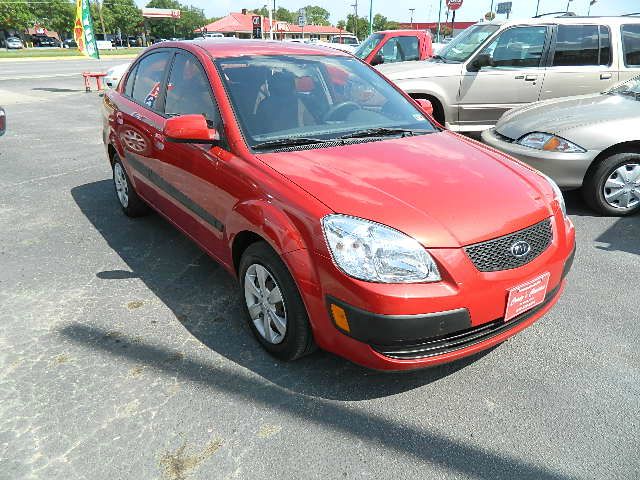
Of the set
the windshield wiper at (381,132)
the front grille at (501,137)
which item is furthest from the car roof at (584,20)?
the windshield wiper at (381,132)

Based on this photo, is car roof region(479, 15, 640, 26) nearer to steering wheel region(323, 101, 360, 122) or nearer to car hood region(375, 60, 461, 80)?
car hood region(375, 60, 461, 80)

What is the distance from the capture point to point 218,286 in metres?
3.45

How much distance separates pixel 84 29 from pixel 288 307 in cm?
1551

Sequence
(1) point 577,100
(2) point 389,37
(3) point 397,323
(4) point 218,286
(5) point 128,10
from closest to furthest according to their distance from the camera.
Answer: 1. (3) point 397,323
2. (4) point 218,286
3. (1) point 577,100
4. (2) point 389,37
5. (5) point 128,10

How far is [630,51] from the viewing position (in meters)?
6.43

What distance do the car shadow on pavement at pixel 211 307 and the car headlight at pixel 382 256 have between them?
0.71 m

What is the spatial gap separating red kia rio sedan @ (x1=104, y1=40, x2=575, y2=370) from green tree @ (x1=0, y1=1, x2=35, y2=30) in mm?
72366

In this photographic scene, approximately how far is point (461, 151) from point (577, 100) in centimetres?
323

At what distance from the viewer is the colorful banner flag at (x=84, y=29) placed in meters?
14.1

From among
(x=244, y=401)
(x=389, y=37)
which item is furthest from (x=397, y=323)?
(x=389, y=37)

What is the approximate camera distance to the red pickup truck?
10.2 meters

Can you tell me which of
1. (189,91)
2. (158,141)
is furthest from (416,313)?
(158,141)

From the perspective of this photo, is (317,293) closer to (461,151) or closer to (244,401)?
(244,401)

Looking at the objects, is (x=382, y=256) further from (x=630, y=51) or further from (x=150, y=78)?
(x=630, y=51)
